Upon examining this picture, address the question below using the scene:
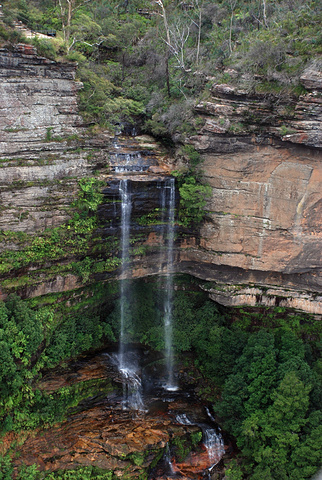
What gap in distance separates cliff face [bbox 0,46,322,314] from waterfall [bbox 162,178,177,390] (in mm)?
717

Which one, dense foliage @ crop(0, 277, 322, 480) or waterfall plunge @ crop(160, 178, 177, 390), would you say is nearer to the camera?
dense foliage @ crop(0, 277, 322, 480)

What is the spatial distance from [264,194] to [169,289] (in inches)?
293

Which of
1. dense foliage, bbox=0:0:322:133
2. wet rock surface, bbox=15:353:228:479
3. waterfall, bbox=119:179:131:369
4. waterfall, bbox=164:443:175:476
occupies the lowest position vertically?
waterfall, bbox=164:443:175:476

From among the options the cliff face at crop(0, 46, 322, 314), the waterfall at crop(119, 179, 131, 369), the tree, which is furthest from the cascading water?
the tree

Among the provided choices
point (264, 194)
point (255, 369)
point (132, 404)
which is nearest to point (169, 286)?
point (132, 404)

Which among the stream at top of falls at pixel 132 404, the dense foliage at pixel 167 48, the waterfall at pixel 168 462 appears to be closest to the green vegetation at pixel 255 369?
the waterfall at pixel 168 462

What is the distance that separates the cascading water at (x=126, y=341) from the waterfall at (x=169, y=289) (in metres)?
1.70

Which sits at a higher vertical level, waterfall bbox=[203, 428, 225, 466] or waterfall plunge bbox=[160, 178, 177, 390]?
waterfall plunge bbox=[160, 178, 177, 390]

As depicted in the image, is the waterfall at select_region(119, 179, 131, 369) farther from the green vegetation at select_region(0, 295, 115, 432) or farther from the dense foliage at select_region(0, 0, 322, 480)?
the green vegetation at select_region(0, 295, 115, 432)

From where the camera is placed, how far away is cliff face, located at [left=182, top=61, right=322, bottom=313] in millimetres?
15250

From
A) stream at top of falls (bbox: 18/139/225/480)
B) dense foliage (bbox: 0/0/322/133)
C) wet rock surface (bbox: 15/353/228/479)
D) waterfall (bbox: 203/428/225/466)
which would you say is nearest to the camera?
wet rock surface (bbox: 15/353/228/479)

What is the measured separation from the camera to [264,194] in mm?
16562

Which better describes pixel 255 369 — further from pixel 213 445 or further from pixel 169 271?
pixel 169 271

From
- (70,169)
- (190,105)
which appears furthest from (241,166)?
(70,169)
